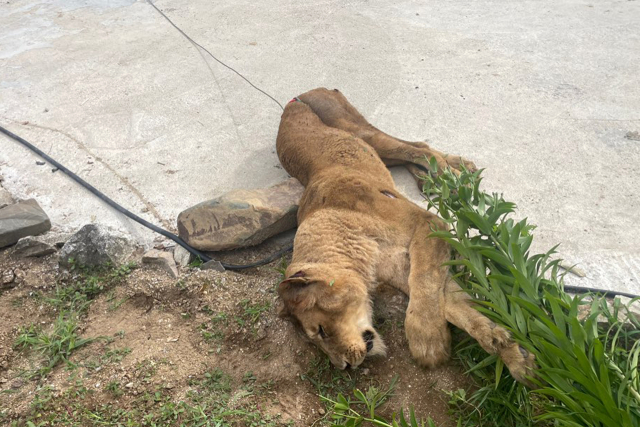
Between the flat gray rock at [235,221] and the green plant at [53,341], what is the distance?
1.19m

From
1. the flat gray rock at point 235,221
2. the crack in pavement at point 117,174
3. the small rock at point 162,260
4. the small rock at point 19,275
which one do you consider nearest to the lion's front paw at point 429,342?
the flat gray rock at point 235,221

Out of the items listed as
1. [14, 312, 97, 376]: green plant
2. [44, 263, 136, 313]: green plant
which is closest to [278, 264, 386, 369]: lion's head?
[14, 312, 97, 376]: green plant

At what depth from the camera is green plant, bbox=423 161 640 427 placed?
98.0 inches

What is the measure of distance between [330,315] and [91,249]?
2.34 m

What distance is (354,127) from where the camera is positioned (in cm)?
584

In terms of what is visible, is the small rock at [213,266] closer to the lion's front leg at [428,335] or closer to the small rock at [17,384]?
the small rock at [17,384]

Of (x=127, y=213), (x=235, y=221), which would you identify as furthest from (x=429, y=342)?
→ (x=127, y=213)

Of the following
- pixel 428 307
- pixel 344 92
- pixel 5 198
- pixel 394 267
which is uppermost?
pixel 428 307

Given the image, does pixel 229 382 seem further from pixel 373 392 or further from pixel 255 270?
pixel 255 270

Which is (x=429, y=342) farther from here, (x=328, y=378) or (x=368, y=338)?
(x=328, y=378)

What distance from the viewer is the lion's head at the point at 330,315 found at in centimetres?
349

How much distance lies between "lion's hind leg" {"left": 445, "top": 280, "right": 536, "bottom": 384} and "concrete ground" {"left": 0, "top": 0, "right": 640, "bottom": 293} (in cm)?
119

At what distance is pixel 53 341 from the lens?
4.07 meters

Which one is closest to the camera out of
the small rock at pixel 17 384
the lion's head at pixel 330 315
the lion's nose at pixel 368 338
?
the lion's head at pixel 330 315
